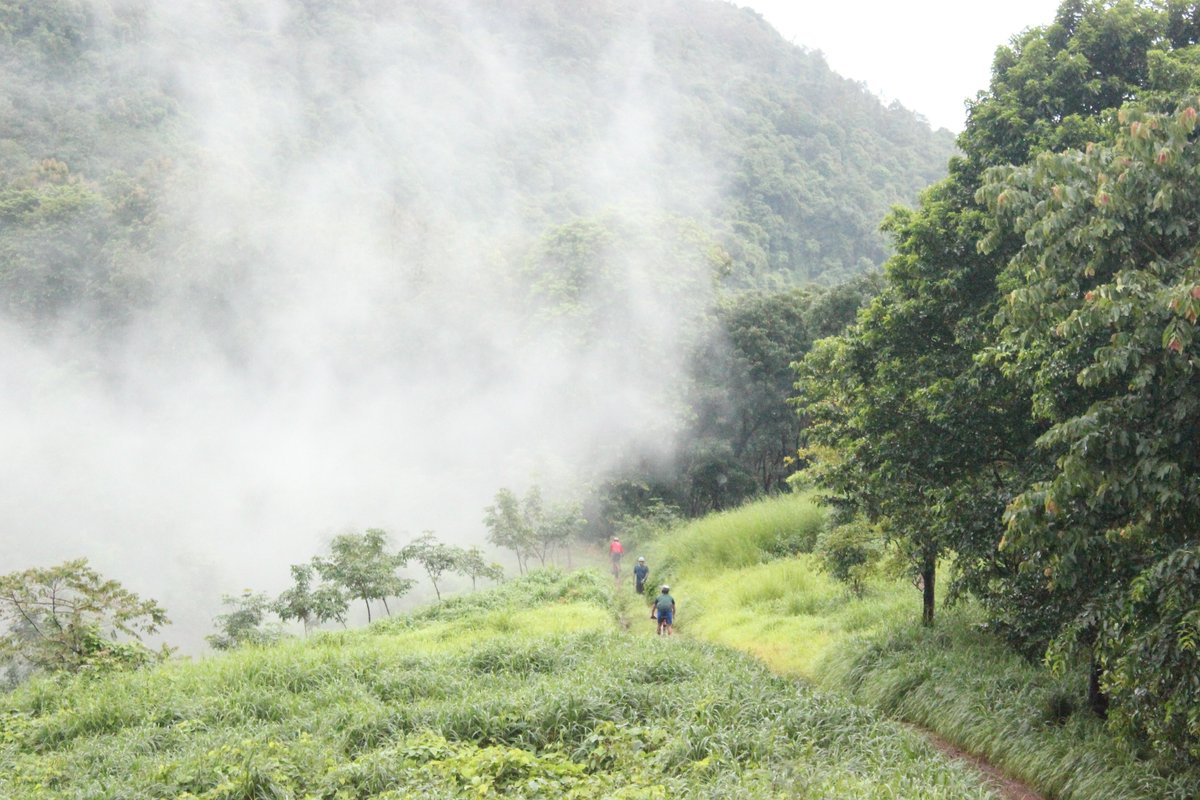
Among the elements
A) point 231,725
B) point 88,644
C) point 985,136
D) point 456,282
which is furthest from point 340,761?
point 456,282

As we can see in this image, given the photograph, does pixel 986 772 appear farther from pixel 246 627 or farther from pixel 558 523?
pixel 558 523

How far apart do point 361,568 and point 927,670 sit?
45.9ft

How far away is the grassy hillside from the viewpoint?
7.14 m

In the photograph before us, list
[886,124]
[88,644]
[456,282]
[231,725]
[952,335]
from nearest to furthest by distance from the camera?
[231,725], [952,335], [88,644], [456,282], [886,124]

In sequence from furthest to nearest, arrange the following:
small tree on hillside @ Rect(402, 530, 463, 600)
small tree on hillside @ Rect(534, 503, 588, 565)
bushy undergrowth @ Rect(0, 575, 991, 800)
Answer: small tree on hillside @ Rect(534, 503, 588, 565) → small tree on hillside @ Rect(402, 530, 463, 600) → bushy undergrowth @ Rect(0, 575, 991, 800)

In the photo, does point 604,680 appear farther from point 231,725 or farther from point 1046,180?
point 1046,180

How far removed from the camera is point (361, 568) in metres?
20.5

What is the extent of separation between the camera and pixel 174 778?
23.0 feet

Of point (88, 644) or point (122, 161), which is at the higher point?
point (122, 161)

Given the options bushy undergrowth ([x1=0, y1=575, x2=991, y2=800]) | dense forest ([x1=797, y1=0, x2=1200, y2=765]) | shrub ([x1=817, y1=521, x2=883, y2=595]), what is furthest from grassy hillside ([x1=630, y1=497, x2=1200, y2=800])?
bushy undergrowth ([x1=0, y1=575, x2=991, y2=800])

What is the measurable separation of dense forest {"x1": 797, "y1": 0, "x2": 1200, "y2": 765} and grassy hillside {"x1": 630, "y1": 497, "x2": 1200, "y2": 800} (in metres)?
0.43

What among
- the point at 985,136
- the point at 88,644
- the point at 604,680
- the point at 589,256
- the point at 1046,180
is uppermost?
the point at 589,256

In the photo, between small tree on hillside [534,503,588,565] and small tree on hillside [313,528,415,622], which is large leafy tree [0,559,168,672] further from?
small tree on hillside [534,503,588,565]

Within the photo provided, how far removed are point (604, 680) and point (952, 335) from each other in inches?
213
